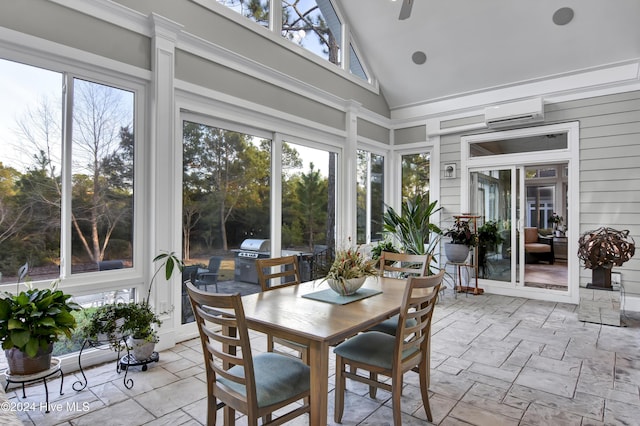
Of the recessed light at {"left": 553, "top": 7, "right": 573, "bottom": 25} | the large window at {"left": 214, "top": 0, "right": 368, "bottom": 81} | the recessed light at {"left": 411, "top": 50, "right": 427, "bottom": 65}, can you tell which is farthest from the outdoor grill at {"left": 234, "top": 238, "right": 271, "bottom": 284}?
the recessed light at {"left": 553, "top": 7, "right": 573, "bottom": 25}

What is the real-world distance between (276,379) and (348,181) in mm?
4274

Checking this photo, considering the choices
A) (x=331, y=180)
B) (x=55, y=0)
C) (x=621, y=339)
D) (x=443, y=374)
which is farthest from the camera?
(x=331, y=180)

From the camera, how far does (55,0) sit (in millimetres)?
2881

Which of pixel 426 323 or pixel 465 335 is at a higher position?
pixel 426 323

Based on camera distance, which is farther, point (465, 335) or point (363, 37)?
point (363, 37)

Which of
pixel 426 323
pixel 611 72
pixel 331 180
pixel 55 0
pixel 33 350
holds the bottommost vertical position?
pixel 33 350

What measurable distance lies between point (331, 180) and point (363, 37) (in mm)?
2471

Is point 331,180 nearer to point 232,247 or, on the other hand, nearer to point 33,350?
point 232,247

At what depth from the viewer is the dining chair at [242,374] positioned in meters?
1.68

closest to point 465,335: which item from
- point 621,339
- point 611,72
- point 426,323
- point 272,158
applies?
point 621,339

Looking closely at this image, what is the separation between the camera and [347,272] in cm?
249

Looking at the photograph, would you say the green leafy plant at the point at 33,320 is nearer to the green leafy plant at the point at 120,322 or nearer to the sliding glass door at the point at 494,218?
the green leafy plant at the point at 120,322

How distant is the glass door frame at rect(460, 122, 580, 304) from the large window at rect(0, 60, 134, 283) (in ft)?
16.7

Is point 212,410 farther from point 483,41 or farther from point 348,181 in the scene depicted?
point 483,41
